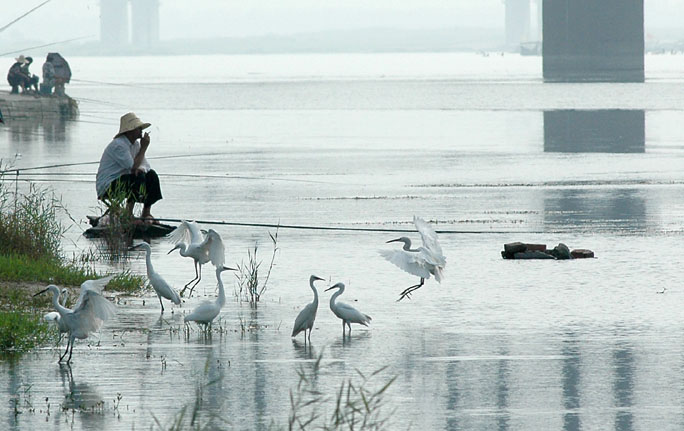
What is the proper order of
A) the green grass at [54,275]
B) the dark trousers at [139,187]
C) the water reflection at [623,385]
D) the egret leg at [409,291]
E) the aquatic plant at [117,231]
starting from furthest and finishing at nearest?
the dark trousers at [139,187] → the aquatic plant at [117,231] → the green grass at [54,275] → the egret leg at [409,291] → the water reflection at [623,385]

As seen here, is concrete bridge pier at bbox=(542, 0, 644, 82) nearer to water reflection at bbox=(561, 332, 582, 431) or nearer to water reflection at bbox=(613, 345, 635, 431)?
water reflection at bbox=(561, 332, 582, 431)

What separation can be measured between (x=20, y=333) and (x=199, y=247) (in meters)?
2.49

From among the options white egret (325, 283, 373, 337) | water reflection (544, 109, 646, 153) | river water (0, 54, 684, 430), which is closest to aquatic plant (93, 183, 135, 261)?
river water (0, 54, 684, 430)

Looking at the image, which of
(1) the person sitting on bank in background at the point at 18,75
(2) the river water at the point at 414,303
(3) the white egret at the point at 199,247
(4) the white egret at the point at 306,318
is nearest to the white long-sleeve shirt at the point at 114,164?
(2) the river water at the point at 414,303

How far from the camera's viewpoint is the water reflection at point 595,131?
3130cm

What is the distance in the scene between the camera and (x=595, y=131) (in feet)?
127

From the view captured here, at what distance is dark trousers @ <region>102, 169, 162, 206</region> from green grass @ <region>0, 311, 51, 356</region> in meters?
5.16

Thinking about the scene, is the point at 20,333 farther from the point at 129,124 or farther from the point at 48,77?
the point at 48,77

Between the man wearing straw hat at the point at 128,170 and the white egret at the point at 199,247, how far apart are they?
2.60 metres

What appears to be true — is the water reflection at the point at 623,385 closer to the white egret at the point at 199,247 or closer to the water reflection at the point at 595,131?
the white egret at the point at 199,247

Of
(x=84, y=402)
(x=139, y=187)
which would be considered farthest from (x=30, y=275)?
(x=84, y=402)

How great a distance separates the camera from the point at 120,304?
10.9 metres

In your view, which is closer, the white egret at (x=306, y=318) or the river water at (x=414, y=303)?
the river water at (x=414, y=303)

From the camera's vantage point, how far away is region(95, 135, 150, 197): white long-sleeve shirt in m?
15.1
